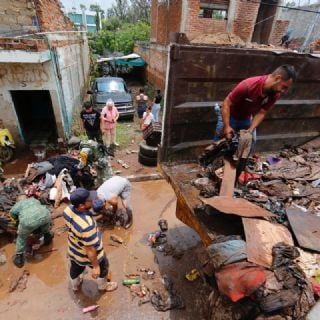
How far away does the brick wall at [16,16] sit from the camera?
6.58m

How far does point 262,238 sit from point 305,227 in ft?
1.65

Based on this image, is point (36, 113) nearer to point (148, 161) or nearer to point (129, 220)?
point (148, 161)

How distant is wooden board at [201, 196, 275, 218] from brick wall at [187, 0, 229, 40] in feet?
30.8

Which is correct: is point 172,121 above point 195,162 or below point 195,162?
above

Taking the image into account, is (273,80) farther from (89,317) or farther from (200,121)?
(89,317)

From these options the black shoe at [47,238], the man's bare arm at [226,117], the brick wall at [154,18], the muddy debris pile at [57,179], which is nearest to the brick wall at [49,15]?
the muddy debris pile at [57,179]

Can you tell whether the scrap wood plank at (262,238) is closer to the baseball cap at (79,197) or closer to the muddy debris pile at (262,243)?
the muddy debris pile at (262,243)

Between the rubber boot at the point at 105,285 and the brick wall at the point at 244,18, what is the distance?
35.8 ft

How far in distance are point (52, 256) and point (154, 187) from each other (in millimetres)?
2478

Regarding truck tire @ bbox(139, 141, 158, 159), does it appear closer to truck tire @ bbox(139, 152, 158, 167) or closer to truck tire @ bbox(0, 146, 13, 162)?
truck tire @ bbox(139, 152, 158, 167)

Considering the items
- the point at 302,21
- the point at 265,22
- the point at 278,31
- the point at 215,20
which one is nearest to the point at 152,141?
the point at 215,20

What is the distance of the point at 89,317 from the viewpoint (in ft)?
9.26

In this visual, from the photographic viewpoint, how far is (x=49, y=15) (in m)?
7.43

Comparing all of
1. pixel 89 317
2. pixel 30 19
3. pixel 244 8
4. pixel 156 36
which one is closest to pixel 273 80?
pixel 89 317
